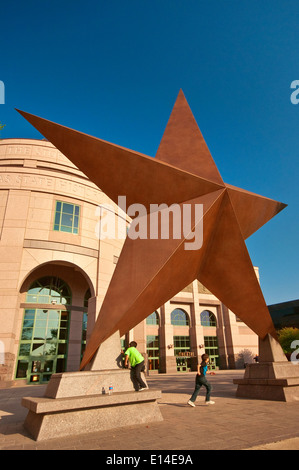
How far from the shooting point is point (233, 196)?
796 centimetres

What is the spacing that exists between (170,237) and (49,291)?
21.2m

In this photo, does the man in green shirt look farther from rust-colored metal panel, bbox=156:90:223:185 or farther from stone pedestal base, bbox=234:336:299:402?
rust-colored metal panel, bbox=156:90:223:185

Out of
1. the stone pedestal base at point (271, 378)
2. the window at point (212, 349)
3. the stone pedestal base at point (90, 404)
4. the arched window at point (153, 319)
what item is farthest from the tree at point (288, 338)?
the stone pedestal base at point (90, 404)

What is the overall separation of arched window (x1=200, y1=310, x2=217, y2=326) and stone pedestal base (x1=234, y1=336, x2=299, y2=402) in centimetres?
2887

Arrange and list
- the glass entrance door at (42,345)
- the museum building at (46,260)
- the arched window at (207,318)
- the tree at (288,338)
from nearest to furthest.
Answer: the museum building at (46,260) < the glass entrance door at (42,345) < the tree at (288,338) < the arched window at (207,318)

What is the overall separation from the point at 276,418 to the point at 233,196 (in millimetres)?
5284

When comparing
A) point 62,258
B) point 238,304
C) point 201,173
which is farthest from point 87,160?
point 62,258

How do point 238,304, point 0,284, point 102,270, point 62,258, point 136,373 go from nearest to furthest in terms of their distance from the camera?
point 136,373
point 238,304
point 0,284
point 62,258
point 102,270

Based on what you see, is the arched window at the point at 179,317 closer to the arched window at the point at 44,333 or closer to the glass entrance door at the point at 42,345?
Result: the arched window at the point at 44,333

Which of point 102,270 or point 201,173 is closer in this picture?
point 201,173

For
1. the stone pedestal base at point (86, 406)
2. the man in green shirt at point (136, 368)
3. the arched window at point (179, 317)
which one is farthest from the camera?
the arched window at point (179, 317)

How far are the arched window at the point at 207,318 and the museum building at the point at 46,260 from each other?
12.8 metres

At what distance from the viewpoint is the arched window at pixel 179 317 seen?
117 ft
